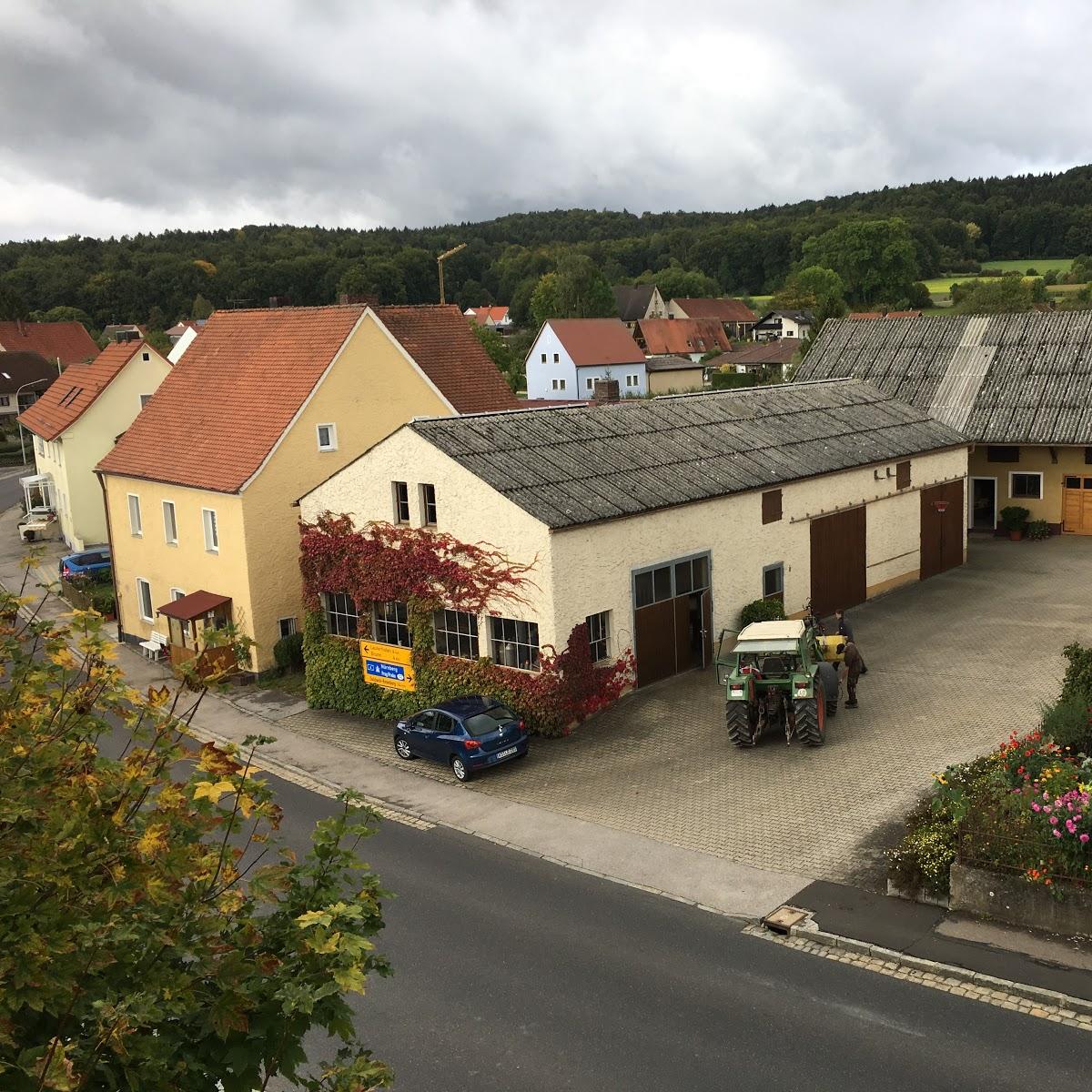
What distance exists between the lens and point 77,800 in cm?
641

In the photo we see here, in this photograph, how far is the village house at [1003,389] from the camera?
3728 cm

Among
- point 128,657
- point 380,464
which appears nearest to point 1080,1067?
point 380,464

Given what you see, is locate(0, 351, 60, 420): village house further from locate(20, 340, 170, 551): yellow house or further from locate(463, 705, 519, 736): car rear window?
locate(463, 705, 519, 736): car rear window

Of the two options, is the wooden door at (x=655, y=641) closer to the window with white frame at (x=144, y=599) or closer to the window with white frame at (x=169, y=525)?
the window with white frame at (x=169, y=525)

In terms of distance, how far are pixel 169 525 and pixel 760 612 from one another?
1741cm

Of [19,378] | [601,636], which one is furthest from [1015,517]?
[19,378]

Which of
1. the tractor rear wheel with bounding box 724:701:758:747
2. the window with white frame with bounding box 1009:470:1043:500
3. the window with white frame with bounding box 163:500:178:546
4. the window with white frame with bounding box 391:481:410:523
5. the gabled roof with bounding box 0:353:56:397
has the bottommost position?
the tractor rear wheel with bounding box 724:701:758:747

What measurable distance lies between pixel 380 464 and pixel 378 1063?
19.2 metres

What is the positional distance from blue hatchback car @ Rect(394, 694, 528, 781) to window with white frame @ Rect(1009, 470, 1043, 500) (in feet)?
78.6

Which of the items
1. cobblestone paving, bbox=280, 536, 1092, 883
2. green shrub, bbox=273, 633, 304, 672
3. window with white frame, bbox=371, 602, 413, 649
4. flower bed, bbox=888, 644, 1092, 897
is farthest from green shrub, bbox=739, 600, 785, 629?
green shrub, bbox=273, 633, 304, 672

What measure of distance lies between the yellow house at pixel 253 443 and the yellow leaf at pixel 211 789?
2097 centimetres

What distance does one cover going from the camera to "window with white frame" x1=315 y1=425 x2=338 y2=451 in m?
30.9

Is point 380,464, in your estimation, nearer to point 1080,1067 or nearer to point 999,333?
point 1080,1067

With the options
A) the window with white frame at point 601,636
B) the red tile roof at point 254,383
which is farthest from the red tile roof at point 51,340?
the window with white frame at point 601,636
